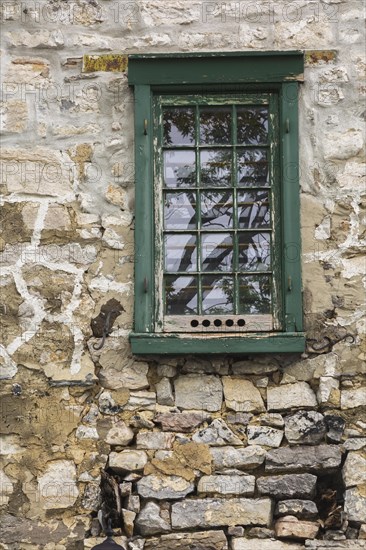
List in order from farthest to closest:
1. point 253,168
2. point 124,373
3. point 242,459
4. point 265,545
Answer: point 253,168 < point 124,373 < point 242,459 < point 265,545

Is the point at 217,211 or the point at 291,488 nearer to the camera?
the point at 291,488

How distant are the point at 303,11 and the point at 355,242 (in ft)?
4.31

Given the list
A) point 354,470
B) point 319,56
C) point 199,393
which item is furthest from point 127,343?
point 319,56

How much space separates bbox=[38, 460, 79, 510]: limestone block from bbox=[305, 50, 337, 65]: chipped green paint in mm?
2486

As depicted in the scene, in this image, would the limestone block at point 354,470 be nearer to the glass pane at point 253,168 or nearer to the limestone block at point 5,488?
the glass pane at point 253,168

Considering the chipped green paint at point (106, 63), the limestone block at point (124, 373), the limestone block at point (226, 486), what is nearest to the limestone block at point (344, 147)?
the chipped green paint at point (106, 63)

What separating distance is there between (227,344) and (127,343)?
53 centimetres

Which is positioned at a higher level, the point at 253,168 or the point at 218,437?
the point at 253,168

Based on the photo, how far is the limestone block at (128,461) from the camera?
5.41m

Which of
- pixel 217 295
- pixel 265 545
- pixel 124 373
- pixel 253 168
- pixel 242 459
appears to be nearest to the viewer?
pixel 265 545

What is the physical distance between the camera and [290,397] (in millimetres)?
5480

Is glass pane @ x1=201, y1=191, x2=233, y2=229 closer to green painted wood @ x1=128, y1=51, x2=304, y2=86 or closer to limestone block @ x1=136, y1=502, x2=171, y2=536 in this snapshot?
green painted wood @ x1=128, y1=51, x2=304, y2=86

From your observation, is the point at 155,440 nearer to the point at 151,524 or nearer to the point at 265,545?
the point at 151,524

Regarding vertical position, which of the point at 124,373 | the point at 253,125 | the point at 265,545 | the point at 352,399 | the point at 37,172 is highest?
the point at 253,125
